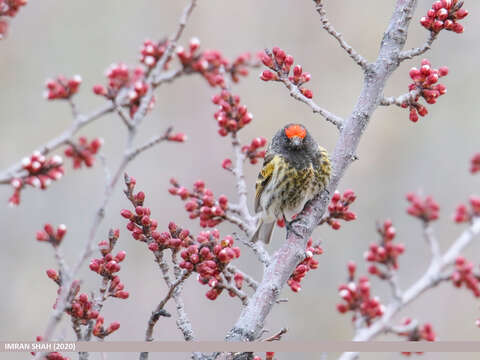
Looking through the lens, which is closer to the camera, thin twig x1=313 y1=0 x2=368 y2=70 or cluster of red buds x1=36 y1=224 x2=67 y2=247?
cluster of red buds x1=36 y1=224 x2=67 y2=247

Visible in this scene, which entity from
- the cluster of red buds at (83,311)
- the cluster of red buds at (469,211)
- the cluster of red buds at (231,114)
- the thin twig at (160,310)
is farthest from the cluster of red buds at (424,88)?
the cluster of red buds at (83,311)

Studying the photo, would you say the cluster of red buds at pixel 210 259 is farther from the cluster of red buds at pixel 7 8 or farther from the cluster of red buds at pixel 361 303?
the cluster of red buds at pixel 7 8

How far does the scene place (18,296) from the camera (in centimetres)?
730

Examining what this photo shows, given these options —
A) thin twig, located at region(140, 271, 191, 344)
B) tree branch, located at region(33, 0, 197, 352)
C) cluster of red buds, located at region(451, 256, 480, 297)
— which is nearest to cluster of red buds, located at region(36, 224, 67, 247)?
tree branch, located at region(33, 0, 197, 352)

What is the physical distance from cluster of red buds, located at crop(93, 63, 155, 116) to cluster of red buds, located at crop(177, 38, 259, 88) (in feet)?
0.85

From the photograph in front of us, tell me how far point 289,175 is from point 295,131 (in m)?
0.31

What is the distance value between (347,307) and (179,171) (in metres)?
5.54

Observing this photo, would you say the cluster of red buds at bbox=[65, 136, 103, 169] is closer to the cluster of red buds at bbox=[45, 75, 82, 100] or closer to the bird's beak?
the cluster of red buds at bbox=[45, 75, 82, 100]

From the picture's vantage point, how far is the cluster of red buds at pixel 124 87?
3049mm

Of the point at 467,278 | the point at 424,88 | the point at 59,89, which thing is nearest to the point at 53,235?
the point at 59,89

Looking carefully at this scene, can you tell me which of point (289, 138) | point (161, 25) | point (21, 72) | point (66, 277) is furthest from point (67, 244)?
point (66, 277)

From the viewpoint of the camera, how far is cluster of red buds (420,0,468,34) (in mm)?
3089

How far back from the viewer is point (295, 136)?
4.47 meters

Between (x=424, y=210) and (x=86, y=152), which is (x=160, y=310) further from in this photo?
(x=424, y=210)
